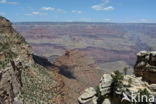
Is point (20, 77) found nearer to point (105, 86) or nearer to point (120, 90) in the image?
point (105, 86)

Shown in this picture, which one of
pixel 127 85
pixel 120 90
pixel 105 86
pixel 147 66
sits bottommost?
pixel 105 86

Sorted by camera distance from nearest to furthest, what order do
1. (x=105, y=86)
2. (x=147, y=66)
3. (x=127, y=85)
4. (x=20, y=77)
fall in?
(x=127, y=85)
(x=105, y=86)
(x=147, y=66)
(x=20, y=77)

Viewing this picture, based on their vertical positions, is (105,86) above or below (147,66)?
below

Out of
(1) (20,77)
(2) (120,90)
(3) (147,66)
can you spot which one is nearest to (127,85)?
(2) (120,90)

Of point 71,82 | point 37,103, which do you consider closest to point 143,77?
point 37,103

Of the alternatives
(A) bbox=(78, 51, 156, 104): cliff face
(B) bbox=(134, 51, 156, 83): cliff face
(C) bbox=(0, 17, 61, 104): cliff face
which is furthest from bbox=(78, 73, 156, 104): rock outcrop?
(C) bbox=(0, 17, 61, 104): cliff face

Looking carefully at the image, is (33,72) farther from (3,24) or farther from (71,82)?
(71,82)

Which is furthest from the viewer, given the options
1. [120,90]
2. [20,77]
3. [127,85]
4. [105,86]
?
[20,77]
